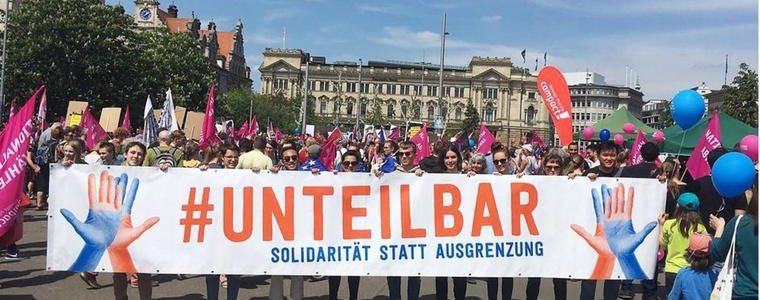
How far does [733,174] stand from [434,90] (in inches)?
5797

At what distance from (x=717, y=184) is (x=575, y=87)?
565 ft

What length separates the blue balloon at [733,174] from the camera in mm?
4805

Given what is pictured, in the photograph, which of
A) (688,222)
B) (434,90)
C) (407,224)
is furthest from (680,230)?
(434,90)

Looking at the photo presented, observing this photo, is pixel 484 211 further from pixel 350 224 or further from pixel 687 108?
pixel 687 108

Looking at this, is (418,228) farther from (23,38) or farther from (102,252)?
(23,38)

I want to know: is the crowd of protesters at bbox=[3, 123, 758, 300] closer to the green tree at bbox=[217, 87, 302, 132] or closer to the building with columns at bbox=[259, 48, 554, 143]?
the green tree at bbox=[217, 87, 302, 132]

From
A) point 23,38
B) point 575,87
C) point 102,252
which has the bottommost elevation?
point 102,252

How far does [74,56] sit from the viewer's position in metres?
42.8

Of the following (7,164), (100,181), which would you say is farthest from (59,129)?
(100,181)

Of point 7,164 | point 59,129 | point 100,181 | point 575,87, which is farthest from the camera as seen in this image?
point 575,87

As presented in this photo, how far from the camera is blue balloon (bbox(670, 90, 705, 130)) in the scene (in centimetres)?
884

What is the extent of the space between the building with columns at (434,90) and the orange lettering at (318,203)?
456 ft

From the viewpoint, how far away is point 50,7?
4278cm

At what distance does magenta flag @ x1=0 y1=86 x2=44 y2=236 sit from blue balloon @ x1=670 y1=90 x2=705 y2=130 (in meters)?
7.31
